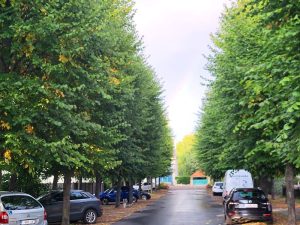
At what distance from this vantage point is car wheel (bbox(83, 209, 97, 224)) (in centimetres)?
2180

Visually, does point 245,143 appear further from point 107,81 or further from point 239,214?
point 107,81

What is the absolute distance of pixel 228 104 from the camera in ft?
63.2

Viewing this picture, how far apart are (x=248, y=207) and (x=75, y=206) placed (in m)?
7.76

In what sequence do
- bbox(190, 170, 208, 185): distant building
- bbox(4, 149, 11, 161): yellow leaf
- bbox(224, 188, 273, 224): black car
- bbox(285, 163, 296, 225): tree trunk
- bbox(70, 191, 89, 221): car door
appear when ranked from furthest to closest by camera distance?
bbox(190, 170, 208, 185): distant building, bbox(70, 191, 89, 221): car door, bbox(285, 163, 296, 225): tree trunk, bbox(224, 188, 273, 224): black car, bbox(4, 149, 11, 161): yellow leaf

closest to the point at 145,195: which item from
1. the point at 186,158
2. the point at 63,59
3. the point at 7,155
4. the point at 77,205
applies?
the point at 77,205

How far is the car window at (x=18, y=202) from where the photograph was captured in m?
14.4

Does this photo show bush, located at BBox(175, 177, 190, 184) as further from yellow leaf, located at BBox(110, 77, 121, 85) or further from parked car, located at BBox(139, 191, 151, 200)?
yellow leaf, located at BBox(110, 77, 121, 85)

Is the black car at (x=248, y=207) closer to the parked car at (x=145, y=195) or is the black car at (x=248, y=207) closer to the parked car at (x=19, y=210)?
the parked car at (x=19, y=210)

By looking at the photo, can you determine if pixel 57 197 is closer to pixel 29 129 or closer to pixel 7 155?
pixel 29 129

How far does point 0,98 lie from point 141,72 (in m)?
18.2

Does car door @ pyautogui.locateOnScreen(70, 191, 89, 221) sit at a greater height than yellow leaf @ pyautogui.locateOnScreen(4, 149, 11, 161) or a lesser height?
lesser

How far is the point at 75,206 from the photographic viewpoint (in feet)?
71.1

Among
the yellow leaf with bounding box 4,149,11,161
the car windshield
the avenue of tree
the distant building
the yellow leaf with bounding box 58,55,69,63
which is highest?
the avenue of tree

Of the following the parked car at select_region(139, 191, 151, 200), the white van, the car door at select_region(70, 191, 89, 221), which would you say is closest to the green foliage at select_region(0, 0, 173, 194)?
the car door at select_region(70, 191, 89, 221)
